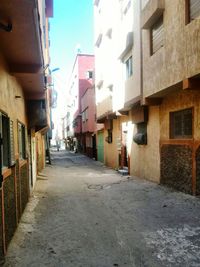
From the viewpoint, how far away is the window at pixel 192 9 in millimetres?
6914

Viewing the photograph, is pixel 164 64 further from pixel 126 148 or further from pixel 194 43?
pixel 126 148

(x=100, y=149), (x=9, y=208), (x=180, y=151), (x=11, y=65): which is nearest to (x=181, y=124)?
(x=180, y=151)

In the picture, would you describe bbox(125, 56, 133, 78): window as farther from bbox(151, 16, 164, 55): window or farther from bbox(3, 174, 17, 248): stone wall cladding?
bbox(3, 174, 17, 248): stone wall cladding

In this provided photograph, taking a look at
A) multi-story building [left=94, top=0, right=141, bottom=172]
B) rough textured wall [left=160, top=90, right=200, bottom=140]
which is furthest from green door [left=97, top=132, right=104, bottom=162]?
rough textured wall [left=160, top=90, right=200, bottom=140]

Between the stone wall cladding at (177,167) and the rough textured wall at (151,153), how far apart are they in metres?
0.62

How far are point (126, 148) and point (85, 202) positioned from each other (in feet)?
25.3

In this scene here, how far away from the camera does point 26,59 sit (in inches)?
234

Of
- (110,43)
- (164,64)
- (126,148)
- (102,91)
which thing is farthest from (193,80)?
(102,91)

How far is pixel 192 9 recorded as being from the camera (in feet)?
23.4

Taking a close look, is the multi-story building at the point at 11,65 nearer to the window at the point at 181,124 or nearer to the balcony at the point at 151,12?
the balcony at the point at 151,12

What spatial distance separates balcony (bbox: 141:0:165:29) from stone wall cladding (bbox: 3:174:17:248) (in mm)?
6482

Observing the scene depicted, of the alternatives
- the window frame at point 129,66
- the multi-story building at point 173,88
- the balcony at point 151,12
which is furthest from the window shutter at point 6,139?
the window frame at point 129,66

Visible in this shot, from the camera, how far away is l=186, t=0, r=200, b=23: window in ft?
22.7

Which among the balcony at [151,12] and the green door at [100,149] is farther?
the green door at [100,149]
